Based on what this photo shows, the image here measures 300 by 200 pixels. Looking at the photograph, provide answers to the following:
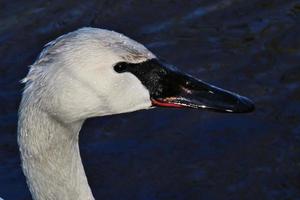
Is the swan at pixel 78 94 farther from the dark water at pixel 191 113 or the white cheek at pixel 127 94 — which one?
the dark water at pixel 191 113

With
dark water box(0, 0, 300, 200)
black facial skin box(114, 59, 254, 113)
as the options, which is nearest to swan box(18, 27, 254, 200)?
black facial skin box(114, 59, 254, 113)

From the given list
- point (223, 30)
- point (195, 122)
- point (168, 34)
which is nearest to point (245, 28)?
point (223, 30)

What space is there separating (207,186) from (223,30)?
2274mm

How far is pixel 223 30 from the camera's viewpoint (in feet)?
31.1

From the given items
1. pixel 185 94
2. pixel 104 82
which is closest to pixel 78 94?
pixel 104 82

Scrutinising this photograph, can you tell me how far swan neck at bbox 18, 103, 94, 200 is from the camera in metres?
5.57

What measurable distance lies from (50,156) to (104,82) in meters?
0.63

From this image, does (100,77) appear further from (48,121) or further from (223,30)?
(223,30)

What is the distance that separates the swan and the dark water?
206 centimetres

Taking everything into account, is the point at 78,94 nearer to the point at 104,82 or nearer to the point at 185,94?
the point at 104,82

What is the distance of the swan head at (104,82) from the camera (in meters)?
5.45

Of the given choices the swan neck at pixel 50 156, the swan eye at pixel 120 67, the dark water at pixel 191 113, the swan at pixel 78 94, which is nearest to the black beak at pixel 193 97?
the swan at pixel 78 94

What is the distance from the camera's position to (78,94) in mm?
5520

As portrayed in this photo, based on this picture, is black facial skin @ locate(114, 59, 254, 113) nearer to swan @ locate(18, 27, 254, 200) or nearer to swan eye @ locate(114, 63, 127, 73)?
swan @ locate(18, 27, 254, 200)
